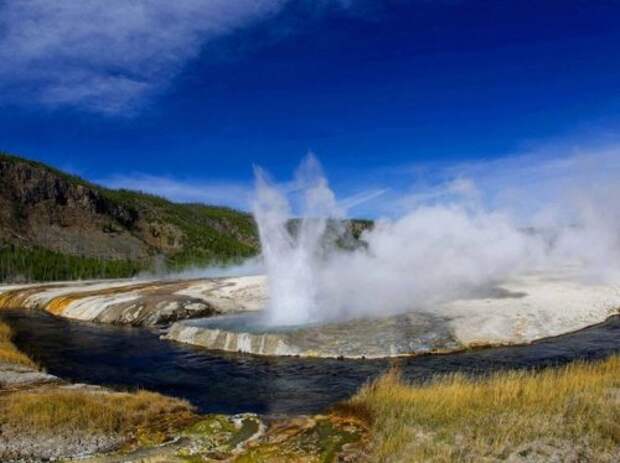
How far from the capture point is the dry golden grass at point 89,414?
14523 millimetres

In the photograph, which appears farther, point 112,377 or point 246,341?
point 246,341

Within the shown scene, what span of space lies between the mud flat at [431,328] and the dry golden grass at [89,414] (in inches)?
492

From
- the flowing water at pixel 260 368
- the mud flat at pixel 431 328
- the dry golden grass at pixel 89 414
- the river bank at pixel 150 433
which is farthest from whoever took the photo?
the mud flat at pixel 431 328

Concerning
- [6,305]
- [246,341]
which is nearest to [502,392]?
[246,341]

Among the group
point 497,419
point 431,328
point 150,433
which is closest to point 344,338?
point 431,328

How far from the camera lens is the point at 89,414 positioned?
15.2m

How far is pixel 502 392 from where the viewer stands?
1437 centimetres

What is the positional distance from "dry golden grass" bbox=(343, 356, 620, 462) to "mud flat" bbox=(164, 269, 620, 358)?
42.4 feet

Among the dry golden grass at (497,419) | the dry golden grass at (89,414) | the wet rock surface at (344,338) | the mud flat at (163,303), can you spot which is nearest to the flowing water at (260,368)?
the wet rock surface at (344,338)

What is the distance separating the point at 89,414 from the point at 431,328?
1998 centimetres

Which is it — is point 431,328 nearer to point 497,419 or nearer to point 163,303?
point 497,419

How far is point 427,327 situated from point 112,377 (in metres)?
16.7

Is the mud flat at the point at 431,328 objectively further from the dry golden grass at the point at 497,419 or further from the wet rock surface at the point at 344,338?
the dry golden grass at the point at 497,419

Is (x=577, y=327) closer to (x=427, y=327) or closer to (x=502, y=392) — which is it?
(x=427, y=327)
